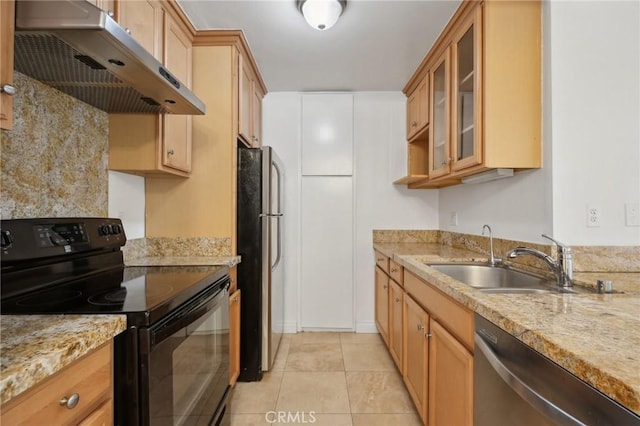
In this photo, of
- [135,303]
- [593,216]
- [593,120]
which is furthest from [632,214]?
[135,303]

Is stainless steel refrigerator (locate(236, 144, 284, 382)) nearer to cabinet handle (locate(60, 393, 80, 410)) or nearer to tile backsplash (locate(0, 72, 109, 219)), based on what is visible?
tile backsplash (locate(0, 72, 109, 219))

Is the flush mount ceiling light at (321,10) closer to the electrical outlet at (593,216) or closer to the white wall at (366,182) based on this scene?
the white wall at (366,182)

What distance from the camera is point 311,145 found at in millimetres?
3070

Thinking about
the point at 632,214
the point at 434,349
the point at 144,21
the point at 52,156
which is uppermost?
the point at 144,21

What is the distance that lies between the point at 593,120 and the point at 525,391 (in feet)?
4.64

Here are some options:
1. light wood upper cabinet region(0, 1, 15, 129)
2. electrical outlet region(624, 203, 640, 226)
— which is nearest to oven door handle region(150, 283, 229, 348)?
light wood upper cabinet region(0, 1, 15, 129)

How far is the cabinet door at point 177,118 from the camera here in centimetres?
171

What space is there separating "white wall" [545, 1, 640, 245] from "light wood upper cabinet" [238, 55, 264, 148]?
1843 millimetres

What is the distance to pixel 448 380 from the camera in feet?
4.22

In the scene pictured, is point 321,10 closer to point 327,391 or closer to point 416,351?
point 416,351

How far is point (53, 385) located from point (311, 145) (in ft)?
8.84

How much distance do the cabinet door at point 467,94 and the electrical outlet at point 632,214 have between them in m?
0.70

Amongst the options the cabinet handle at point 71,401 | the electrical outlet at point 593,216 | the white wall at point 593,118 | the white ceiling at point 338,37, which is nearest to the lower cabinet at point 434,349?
the white wall at point 593,118

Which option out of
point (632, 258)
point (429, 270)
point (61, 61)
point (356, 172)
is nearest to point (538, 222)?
point (632, 258)
